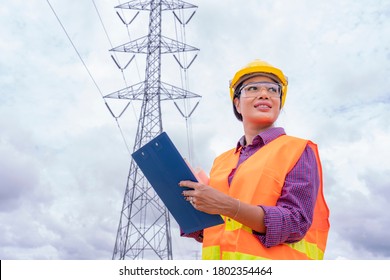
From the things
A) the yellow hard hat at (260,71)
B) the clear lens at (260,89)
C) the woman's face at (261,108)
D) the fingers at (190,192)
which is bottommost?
the fingers at (190,192)

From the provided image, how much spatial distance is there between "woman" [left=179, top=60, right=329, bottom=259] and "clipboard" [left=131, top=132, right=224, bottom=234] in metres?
0.07

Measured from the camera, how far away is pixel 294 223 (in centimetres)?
183

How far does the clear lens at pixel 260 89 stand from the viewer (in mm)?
2318

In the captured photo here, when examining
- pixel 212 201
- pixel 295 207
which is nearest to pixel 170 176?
pixel 212 201

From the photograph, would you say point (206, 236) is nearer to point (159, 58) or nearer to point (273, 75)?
point (273, 75)

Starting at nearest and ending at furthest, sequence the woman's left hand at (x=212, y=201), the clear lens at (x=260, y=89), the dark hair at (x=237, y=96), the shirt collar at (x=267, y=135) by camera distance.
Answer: the woman's left hand at (x=212, y=201)
the shirt collar at (x=267, y=135)
the clear lens at (x=260, y=89)
the dark hair at (x=237, y=96)

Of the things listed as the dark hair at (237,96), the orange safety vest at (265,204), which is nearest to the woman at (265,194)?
the orange safety vest at (265,204)

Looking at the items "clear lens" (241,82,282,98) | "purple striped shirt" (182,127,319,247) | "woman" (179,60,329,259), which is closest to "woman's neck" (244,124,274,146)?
"woman" (179,60,329,259)

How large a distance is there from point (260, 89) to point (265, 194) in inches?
25.0

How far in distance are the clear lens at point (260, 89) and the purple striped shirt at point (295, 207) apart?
1.34 feet

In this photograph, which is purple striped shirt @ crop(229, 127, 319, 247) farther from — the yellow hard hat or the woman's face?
the yellow hard hat

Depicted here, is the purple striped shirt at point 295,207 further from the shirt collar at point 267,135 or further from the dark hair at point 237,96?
the dark hair at point 237,96
